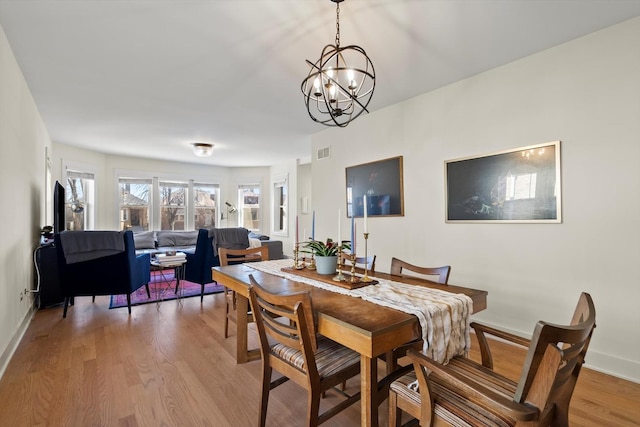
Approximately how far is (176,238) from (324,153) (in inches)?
161

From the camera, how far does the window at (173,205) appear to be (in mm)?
7164

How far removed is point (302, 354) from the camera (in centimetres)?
136

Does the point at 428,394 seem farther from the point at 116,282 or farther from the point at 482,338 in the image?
the point at 116,282

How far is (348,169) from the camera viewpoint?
Answer: 167 inches

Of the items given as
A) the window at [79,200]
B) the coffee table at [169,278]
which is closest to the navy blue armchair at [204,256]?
the coffee table at [169,278]

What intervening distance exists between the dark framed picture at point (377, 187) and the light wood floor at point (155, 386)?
1.78 metres

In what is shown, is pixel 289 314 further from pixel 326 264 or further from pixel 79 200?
pixel 79 200

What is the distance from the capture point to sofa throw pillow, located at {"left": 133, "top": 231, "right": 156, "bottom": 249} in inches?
249

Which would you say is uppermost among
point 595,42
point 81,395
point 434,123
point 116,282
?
point 595,42

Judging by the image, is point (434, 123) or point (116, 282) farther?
point (116, 282)

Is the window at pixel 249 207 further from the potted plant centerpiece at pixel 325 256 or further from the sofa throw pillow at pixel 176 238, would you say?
the potted plant centerpiece at pixel 325 256

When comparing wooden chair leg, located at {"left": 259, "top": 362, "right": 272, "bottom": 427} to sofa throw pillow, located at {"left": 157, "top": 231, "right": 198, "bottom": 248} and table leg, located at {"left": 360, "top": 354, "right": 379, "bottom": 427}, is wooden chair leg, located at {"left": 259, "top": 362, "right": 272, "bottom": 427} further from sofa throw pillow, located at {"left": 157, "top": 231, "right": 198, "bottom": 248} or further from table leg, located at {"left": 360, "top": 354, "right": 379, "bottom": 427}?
sofa throw pillow, located at {"left": 157, "top": 231, "right": 198, "bottom": 248}

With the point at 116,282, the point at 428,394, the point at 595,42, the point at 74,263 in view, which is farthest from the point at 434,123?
the point at 74,263

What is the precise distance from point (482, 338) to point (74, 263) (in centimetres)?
388
